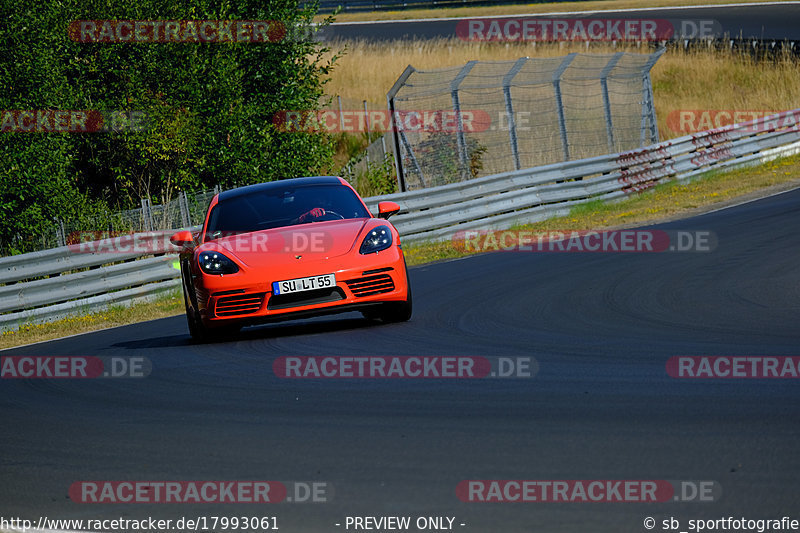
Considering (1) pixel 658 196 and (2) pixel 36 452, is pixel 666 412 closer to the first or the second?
(2) pixel 36 452

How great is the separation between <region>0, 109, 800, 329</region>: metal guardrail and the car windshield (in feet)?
15.6

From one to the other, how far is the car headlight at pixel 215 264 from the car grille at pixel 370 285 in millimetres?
969

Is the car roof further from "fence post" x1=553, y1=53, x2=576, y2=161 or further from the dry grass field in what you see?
the dry grass field

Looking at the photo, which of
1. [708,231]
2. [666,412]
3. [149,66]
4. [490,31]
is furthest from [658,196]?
[490,31]

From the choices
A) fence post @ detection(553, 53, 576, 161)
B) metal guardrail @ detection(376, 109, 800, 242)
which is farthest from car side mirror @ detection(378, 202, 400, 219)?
fence post @ detection(553, 53, 576, 161)

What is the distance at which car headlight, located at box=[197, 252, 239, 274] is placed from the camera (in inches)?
368

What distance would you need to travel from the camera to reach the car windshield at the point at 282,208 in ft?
33.2

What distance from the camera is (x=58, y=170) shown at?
2067 cm

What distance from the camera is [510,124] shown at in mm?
20875

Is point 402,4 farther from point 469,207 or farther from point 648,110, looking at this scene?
point 469,207

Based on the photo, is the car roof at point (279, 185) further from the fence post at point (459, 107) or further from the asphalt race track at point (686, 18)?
the asphalt race track at point (686, 18)

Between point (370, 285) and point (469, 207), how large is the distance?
31.7 ft

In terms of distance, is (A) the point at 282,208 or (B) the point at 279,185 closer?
(A) the point at 282,208

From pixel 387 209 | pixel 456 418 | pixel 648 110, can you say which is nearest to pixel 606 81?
pixel 648 110
